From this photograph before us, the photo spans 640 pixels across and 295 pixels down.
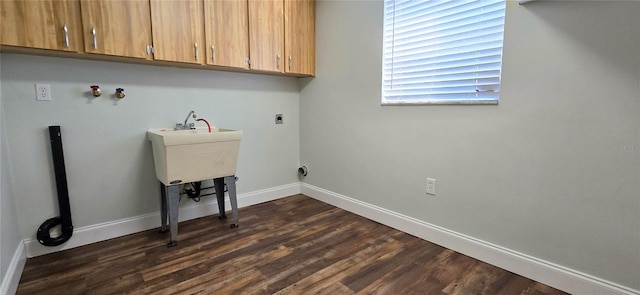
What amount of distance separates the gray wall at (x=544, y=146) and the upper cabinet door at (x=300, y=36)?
65 cm

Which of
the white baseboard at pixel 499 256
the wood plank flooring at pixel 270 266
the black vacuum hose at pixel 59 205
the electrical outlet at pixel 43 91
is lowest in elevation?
the wood plank flooring at pixel 270 266

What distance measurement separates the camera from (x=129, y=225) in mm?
2279

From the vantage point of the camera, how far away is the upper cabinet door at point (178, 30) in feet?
6.61

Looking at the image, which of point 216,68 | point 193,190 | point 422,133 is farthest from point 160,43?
point 422,133

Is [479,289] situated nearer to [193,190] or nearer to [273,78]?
[193,190]

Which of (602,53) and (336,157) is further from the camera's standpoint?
(336,157)

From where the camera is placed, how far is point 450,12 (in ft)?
6.36

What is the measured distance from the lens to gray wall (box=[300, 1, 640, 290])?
1.38m

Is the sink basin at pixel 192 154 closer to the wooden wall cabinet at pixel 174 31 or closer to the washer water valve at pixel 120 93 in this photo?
the washer water valve at pixel 120 93

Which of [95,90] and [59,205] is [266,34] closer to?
[95,90]

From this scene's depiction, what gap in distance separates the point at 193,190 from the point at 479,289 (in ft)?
7.33

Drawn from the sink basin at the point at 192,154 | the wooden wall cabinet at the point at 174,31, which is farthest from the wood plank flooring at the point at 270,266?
the wooden wall cabinet at the point at 174,31

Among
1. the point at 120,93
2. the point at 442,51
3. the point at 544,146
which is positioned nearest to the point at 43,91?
the point at 120,93

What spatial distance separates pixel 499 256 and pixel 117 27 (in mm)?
2812
